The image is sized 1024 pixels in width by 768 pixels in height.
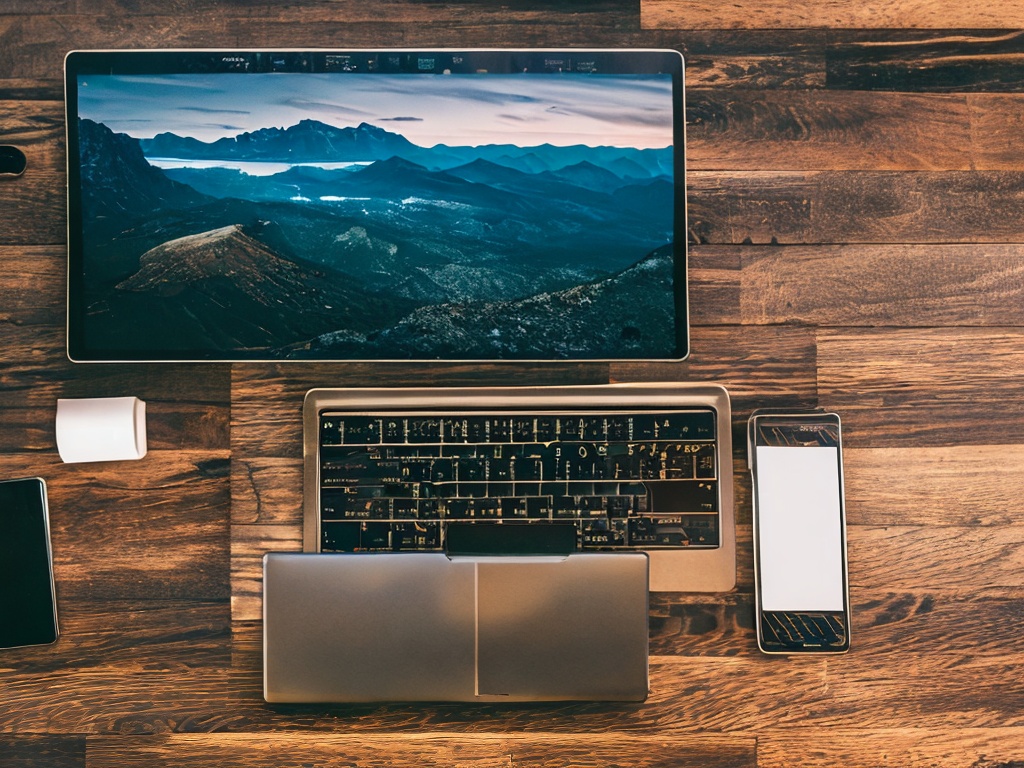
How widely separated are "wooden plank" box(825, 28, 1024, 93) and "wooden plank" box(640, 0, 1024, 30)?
13 mm

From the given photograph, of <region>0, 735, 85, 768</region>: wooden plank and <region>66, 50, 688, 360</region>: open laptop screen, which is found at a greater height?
<region>66, 50, 688, 360</region>: open laptop screen

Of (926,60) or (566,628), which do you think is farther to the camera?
(926,60)

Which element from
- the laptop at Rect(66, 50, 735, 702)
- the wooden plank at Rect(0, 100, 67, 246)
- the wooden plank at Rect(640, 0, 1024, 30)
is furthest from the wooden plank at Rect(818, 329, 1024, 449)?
the wooden plank at Rect(0, 100, 67, 246)

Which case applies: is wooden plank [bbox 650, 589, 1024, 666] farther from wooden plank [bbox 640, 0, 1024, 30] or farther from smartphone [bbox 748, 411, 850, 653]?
wooden plank [bbox 640, 0, 1024, 30]

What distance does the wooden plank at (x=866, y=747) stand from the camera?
3.31 feet

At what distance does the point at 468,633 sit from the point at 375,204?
0.58m

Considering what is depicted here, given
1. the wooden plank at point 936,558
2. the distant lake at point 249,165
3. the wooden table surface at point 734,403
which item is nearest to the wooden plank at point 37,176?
the wooden table surface at point 734,403

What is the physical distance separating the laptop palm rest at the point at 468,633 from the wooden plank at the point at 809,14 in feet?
2.46

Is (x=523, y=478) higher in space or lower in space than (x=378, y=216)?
lower

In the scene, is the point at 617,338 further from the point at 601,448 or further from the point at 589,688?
the point at 589,688

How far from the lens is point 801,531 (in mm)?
966

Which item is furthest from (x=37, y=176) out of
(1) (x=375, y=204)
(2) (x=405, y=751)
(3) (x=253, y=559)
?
(2) (x=405, y=751)

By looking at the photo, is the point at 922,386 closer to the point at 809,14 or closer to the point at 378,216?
the point at 809,14

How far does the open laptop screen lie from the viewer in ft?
3.21
